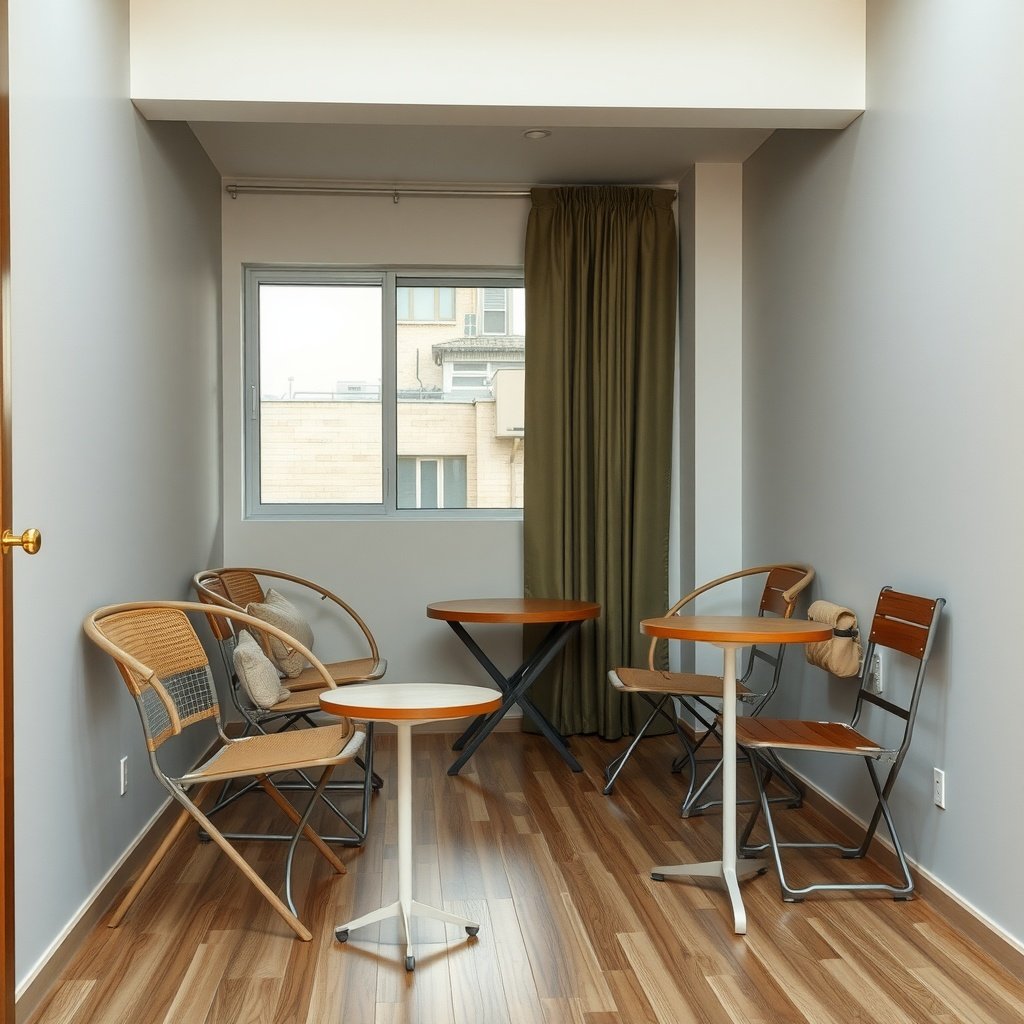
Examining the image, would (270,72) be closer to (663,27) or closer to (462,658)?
(663,27)

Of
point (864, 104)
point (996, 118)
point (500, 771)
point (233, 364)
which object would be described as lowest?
point (500, 771)

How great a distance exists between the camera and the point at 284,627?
4.10 meters

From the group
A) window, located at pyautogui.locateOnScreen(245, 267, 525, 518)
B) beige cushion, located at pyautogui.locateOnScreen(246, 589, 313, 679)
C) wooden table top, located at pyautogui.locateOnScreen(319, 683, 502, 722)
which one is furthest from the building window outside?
wooden table top, located at pyautogui.locateOnScreen(319, 683, 502, 722)

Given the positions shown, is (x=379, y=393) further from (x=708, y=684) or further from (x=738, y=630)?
(x=738, y=630)

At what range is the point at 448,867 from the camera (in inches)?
125

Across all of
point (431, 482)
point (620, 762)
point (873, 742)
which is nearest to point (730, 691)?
point (873, 742)

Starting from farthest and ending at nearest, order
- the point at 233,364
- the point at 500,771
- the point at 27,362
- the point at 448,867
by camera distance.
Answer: the point at 233,364 < the point at 500,771 < the point at 448,867 < the point at 27,362

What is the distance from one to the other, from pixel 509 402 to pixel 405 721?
2862mm

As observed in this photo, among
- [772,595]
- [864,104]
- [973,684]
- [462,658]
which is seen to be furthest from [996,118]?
[462,658]

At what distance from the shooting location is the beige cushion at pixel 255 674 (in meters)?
3.32

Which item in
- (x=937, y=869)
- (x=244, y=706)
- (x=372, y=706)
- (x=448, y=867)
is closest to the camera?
(x=372, y=706)

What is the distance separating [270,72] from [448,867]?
2472 mm

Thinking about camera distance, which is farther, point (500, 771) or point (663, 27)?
point (500, 771)

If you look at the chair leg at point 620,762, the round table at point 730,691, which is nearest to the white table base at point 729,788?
the round table at point 730,691
